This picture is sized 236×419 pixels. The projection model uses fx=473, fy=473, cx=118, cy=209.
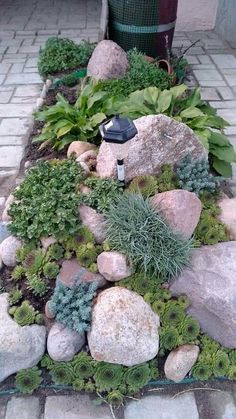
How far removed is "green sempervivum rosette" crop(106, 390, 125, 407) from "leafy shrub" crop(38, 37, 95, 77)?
3720mm

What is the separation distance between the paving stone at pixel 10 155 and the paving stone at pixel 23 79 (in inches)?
Answer: 59.0

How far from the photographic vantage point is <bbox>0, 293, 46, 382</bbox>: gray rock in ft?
7.49

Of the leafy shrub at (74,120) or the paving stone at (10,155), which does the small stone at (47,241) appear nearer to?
the leafy shrub at (74,120)

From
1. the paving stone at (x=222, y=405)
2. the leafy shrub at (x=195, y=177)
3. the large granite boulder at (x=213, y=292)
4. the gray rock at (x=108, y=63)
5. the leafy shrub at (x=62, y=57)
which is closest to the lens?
the paving stone at (x=222, y=405)

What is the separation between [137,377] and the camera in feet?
7.48

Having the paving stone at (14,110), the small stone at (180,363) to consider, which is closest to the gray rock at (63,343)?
the small stone at (180,363)

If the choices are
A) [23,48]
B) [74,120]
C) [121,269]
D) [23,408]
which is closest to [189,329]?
[121,269]

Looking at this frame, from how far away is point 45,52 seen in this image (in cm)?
522

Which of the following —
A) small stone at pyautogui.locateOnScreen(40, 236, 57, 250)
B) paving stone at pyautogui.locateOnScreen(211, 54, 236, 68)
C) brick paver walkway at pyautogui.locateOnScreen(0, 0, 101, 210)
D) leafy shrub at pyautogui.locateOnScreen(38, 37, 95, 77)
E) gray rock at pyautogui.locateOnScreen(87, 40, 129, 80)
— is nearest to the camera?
small stone at pyautogui.locateOnScreen(40, 236, 57, 250)

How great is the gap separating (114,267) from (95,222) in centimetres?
34

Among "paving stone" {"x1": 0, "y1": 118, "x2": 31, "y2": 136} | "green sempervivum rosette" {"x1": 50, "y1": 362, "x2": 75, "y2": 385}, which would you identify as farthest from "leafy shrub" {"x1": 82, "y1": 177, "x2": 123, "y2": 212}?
"paving stone" {"x1": 0, "y1": 118, "x2": 31, "y2": 136}

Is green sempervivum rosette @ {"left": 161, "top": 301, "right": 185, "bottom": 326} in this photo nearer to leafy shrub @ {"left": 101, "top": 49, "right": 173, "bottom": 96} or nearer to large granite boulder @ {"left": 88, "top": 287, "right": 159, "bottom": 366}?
large granite boulder @ {"left": 88, "top": 287, "right": 159, "bottom": 366}

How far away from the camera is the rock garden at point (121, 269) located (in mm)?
2297

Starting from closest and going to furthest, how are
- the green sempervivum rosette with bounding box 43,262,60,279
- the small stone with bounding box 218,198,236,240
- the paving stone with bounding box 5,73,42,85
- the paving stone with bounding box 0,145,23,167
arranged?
the green sempervivum rosette with bounding box 43,262,60,279, the small stone with bounding box 218,198,236,240, the paving stone with bounding box 0,145,23,167, the paving stone with bounding box 5,73,42,85
